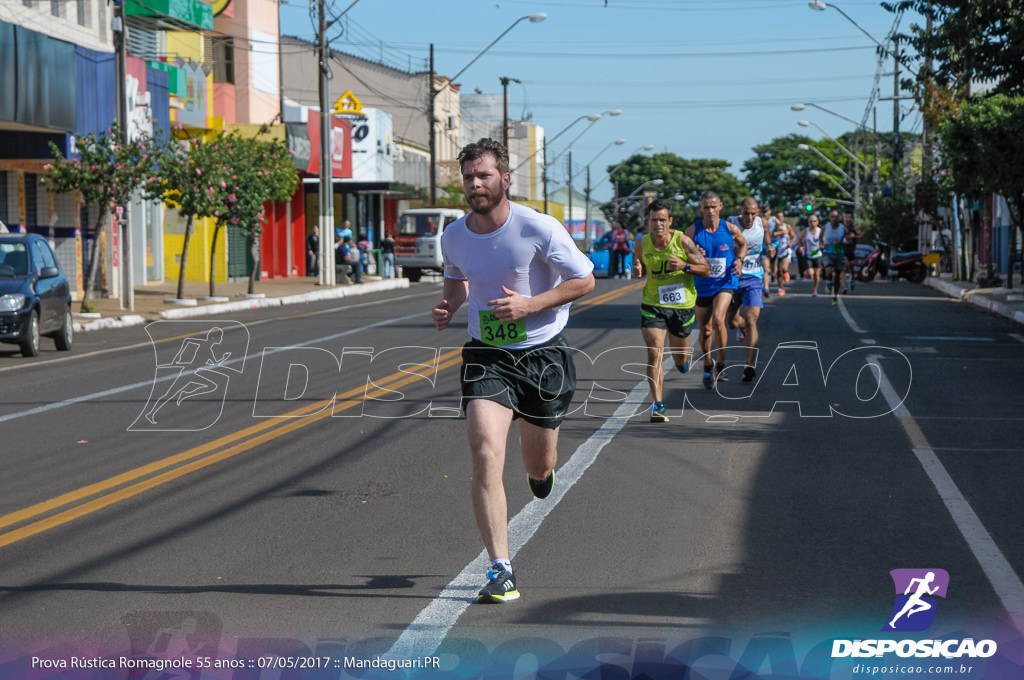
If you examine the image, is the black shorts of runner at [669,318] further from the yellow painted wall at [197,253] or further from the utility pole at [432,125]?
the utility pole at [432,125]

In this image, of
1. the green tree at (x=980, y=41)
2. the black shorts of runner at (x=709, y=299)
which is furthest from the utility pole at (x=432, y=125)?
the black shorts of runner at (x=709, y=299)

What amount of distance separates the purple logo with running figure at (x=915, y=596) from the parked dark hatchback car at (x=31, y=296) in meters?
14.8

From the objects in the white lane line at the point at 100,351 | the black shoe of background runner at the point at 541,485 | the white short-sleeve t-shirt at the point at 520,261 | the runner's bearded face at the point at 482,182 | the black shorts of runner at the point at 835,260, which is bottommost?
the white lane line at the point at 100,351

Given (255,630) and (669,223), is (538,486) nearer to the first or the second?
(255,630)

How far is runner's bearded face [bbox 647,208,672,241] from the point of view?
12586 mm

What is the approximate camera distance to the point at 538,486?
23.0 ft

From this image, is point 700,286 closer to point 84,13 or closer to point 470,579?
point 470,579

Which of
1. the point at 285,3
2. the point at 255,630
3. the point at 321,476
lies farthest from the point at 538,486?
the point at 285,3

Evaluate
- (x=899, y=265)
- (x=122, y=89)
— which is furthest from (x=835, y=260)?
(x=899, y=265)

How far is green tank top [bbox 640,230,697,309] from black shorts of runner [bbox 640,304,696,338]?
0.14ft

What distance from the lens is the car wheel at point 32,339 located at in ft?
63.5

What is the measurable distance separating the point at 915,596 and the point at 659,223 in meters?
6.64

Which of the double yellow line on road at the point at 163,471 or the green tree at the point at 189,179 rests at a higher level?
the green tree at the point at 189,179

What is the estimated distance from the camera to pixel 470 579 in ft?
21.9
